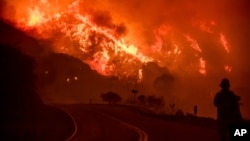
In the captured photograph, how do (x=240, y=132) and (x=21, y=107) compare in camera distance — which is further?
(x=21, y=107)

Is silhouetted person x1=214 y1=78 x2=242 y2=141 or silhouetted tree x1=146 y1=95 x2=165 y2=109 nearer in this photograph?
silhouetted person x1=214 y1=78 x2=242 y2=141

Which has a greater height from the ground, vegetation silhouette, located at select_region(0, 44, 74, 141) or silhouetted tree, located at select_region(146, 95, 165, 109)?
silhouetted tree, located at select_region(146, 95, 165, 109)

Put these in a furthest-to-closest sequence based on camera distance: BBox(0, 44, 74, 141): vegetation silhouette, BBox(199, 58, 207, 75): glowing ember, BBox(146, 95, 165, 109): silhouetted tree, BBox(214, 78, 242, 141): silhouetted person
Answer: BBox(199, 58, 207, 75): glowing ember → BBox(146, 95, 165, 109): silhouetted tree → BBox(0, 44, 74, 141): vegetation silhouette → BBox(214, 78, 242, 141): silhouetted person

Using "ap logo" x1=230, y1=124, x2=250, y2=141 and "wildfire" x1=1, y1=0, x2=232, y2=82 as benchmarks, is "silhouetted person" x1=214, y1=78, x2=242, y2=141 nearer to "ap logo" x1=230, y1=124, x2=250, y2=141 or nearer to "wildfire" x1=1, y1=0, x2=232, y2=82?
"ap logo" x1=230, y1=124, x2=250, y2=141

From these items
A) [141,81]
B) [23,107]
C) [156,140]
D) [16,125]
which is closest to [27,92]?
[23,107]

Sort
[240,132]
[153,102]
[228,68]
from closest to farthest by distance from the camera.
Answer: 1. [240,132]
2. [153,102]
3. [228,68]

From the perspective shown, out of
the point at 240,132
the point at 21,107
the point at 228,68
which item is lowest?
the point at 240,132

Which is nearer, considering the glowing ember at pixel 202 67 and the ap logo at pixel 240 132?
the ap logo at pixel 240 132

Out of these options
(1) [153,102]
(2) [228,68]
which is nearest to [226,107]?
(1) [153,102]

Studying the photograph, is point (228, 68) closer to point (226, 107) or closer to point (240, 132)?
point (226, 107)

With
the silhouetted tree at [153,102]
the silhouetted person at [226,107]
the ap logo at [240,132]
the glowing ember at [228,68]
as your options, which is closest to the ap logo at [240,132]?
the ap logo at [240,132]

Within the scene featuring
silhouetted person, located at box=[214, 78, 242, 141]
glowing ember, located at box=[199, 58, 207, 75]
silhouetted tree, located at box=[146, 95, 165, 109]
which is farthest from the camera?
glowing ember, located at box=[199, 58, 207, 75]

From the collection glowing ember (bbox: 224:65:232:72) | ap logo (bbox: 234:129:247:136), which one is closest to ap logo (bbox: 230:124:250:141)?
ap logo (bbox: 234:129:247:136)

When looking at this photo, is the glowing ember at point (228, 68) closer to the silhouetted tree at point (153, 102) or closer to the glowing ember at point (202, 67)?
the glowing ember at point (202, 67)
